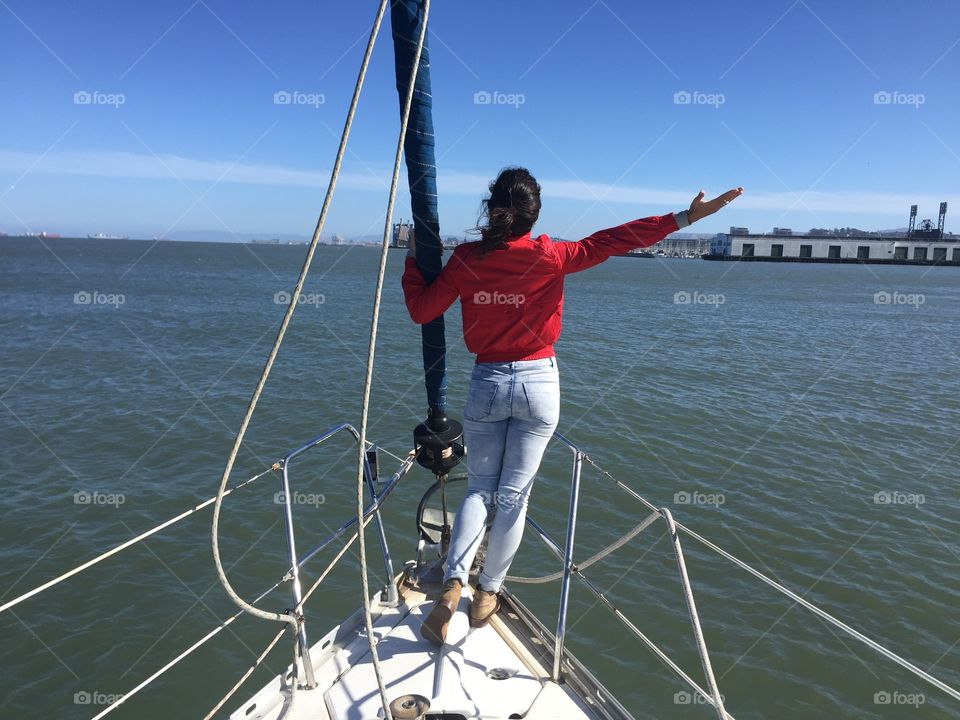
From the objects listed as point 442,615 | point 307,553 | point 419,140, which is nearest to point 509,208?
point 419,140

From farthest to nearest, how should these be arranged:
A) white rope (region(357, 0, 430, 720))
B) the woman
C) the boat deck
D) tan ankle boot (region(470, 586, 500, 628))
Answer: tan ankle boot (region(470, 586, 500, 628))
the woman
the boat deck
white rope (region(357, 0, 430, 720))

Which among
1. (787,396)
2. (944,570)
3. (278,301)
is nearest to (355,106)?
(944,570)

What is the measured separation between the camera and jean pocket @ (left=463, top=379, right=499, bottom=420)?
9.50ft

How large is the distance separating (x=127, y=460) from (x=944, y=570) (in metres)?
13.5

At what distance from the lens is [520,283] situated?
283cm

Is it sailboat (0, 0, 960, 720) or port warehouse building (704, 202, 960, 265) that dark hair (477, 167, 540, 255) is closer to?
sailboat (0, 0, 960, 720)

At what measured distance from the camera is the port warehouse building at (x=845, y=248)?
120000 millimetres

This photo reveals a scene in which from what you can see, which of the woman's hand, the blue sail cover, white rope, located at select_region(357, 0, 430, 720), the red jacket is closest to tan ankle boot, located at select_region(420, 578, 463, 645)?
white rope, located at select_region(357, 0, 430, 720)

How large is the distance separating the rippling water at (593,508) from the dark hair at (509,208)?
542 centimetres

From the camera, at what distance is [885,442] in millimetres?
13555

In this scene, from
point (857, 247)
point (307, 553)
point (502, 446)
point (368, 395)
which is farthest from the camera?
point (857, 247)

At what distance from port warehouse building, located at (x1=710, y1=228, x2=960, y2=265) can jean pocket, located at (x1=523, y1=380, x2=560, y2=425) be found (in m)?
138

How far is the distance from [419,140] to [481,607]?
2.43m

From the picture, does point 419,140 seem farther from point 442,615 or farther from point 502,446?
point 442,615
